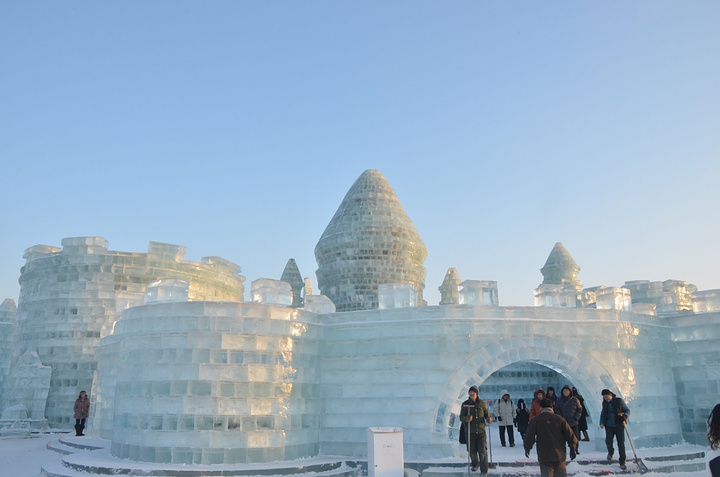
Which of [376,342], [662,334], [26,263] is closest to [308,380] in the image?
[376,342]

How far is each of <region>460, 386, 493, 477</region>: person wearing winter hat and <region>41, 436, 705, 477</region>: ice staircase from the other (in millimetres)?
610

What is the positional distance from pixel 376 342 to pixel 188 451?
14.9 ft

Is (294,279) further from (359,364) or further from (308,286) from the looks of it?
(359,364)

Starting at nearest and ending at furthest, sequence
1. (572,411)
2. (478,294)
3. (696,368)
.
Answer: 1. (572,411)
2. (478,294)
3. (696,368)

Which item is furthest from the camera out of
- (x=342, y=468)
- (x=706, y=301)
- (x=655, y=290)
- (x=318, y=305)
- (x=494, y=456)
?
(x=655, y=290)

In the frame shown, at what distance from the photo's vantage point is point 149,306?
41.3 ft

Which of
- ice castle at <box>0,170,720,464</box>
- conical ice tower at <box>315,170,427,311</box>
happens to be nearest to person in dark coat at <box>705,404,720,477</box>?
ice castle at <box>0,170,720,464</box>

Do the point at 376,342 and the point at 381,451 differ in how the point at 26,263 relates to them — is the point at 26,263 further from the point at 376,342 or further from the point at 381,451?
the point at 381,451

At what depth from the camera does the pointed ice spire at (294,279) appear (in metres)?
32.4

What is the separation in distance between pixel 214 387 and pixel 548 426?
6.76 metres

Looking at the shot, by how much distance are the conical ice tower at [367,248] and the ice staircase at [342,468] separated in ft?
50.0

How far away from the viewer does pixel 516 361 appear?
1280 cm

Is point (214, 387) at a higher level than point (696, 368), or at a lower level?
lower

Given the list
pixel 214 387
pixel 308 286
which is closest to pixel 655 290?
pixel 308 286
